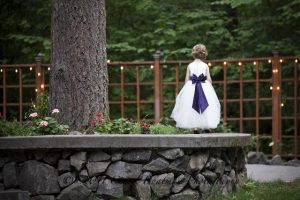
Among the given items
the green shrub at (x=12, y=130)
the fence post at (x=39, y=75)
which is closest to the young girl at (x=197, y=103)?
the green shrub at (x=12, y=130)

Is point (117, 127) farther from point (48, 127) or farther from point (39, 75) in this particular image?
point (39, 75)

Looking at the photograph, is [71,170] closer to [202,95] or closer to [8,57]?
[202,95]

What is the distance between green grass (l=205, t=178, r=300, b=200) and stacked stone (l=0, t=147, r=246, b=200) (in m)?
0.59

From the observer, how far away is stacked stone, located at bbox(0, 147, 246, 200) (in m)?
6.76

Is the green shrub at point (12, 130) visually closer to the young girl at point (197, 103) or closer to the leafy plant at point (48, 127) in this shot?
the leafy plant at point (48, 127)

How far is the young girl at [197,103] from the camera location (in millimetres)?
8383

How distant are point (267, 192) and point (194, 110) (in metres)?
1.52

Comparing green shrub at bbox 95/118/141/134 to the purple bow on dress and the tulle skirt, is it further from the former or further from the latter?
the purple bow on dress

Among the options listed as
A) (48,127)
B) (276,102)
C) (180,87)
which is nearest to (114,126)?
(48,127)

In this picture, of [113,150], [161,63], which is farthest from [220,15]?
[113,150]

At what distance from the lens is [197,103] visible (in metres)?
8.42

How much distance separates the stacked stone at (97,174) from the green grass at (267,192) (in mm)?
585

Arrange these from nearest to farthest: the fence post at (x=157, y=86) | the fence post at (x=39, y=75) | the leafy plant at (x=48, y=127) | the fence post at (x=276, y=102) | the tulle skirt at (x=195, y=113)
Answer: the leafy plant at (x=48, y=127), the tulle skirt at (x=195, y=113), the fence post at (x=276, y=102), the fence post at (x=157, y=86), the fence post at (x=39, y=75)

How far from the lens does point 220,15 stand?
49.6 feet
